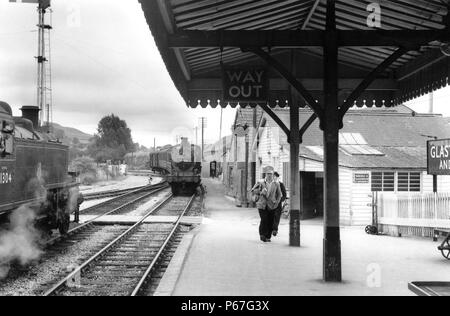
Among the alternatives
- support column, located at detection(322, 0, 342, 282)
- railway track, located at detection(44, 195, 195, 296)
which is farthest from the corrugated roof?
support column, located at detection(322, 0, 342, 282)

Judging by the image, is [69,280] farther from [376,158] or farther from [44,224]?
[376,158]

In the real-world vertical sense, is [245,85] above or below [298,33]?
below

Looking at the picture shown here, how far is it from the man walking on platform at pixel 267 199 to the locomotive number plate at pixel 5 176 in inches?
195

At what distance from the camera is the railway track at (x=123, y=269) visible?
7742 millimetres

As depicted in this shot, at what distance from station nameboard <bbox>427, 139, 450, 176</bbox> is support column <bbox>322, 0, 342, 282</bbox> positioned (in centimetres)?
440

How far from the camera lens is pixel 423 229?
1262 centimetres

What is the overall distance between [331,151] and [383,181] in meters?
9.15

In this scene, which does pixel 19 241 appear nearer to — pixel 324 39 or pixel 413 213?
pixel 324 39

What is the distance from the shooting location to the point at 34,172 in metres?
10.6

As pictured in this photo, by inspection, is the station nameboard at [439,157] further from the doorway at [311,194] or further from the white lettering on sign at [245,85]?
the doorway at [311,194]

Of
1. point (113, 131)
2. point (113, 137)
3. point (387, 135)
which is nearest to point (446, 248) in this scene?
point (387, 135)

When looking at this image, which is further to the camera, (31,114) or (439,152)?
(31,114)

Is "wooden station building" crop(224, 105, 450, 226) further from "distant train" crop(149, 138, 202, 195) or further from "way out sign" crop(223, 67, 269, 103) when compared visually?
"distant train" crop(149, 138, 202, 195)

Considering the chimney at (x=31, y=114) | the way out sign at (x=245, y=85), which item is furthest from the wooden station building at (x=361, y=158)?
the chimney at (x=31, y=114)
